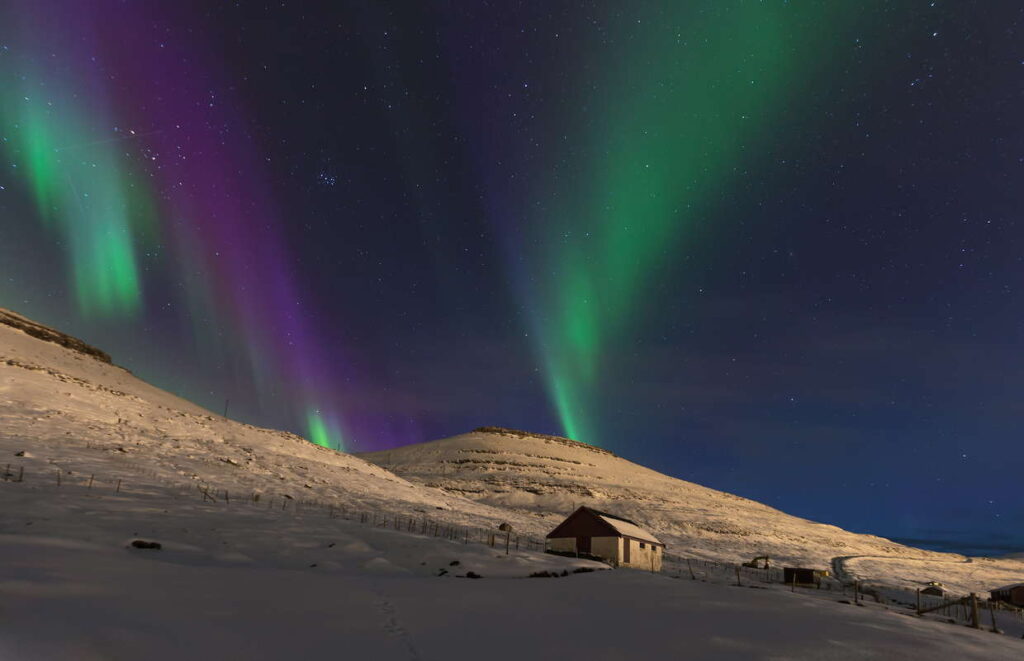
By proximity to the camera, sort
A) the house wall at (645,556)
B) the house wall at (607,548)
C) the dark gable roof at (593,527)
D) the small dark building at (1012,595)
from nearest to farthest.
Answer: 1. the house wall at (607,548)
2. the dark gable roof at (593,527)
3. the house wall at (645,556)
4. the small dark building at (1012,595)

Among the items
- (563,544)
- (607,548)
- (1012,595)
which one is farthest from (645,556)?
(1012,595)

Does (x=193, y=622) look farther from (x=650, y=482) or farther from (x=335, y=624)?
(x=650, y=482)

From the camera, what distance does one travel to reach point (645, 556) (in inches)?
1647

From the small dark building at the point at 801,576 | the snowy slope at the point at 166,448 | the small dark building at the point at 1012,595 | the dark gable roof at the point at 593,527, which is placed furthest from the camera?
the small dark building at the point at 1012,595

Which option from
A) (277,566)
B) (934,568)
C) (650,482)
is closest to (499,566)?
(277,566)

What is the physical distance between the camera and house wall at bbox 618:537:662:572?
3980cm

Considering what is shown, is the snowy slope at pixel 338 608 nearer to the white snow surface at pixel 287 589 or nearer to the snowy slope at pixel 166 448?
the white snow surface at pixel 287 589

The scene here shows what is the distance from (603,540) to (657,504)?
50027mm

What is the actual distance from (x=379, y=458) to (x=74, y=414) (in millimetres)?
71258

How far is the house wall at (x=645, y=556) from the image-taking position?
131ft

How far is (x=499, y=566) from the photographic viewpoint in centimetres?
2348

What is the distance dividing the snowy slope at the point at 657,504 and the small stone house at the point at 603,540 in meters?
15.6

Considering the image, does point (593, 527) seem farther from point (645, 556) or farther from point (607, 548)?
point (645, 556)

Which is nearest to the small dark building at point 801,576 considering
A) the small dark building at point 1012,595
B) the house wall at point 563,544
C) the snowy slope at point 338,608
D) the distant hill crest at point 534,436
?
the house wall at point 563,544
